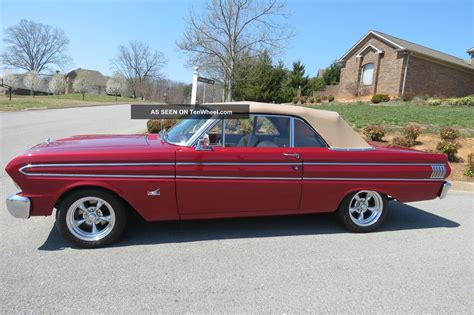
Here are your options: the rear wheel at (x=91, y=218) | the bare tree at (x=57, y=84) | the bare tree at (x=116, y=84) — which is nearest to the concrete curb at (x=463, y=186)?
the rear wheel at (x=91, y=218)

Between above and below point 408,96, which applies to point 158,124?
below

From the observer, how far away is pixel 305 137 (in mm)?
3953

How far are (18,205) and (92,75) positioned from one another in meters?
108

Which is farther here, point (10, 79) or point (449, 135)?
point (10, 79)

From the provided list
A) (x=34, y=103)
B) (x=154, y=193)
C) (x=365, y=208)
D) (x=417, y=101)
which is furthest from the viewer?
(x=34, y=103)

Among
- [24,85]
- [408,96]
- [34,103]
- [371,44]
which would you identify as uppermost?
[371,44]

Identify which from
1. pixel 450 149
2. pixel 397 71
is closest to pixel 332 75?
pixel 397 71

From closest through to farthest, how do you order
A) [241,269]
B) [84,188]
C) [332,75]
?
[241,269], [84,188], [332,75]

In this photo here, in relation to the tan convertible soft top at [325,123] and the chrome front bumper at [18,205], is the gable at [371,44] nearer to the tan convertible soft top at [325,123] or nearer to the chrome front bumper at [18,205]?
the tan convertible soft top at [325,123]

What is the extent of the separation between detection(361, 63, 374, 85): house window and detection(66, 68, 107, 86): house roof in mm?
84865

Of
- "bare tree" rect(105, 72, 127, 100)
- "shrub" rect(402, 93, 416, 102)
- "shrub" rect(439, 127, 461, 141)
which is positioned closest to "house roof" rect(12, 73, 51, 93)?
"bare tree" rect(105, 72, 127, 100)

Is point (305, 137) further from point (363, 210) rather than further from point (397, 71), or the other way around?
point (397, 71)

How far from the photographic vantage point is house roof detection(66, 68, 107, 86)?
319ft

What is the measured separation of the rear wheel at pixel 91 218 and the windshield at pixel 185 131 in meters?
0.94
